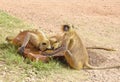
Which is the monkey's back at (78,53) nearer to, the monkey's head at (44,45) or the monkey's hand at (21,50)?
the monkey's head at (44,45)

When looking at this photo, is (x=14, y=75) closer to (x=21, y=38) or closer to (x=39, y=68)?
(x=39, y=68)

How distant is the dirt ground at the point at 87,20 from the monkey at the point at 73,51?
167 millimetres

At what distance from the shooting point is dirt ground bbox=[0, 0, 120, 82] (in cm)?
621

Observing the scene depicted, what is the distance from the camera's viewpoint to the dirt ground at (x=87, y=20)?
244 inches

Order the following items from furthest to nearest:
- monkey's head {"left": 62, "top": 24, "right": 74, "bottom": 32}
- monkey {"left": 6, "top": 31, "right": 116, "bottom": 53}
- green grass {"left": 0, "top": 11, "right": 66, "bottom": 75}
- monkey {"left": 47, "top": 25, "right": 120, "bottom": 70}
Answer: monkey {"left": 6, "top": 31, "right": 116, "bottom": 53} → monkey {"left": 47, "top": 25, "right": 120, "bottom": 70} → monkey's head {"left": 62, "top": 24, "right": 74, "bottom": 32} → green grass {"left": 0, "top": 11, "right": 66, "bottom": 75}

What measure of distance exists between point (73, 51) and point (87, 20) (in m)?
3.66

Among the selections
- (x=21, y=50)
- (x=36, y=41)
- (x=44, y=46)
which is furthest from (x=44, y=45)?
(x=21, y=50)

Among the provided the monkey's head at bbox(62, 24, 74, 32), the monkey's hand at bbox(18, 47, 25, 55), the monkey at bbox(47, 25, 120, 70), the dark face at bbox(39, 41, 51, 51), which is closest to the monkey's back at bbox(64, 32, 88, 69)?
the monkey at bbox(47, 25, 120, 70)

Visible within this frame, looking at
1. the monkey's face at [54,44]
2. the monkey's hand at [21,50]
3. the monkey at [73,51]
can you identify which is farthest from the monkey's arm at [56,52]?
the monkey's hand at [21,50]

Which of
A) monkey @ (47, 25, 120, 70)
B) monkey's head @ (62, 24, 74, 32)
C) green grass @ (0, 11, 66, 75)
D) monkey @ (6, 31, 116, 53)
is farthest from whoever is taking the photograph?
monkey @ (6, 31, 116, 53)

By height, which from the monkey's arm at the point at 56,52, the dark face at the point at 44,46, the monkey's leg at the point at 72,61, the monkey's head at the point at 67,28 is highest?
the monkey's head at the point at 67,28

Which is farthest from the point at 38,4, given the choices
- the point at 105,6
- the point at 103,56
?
the point at 103,56

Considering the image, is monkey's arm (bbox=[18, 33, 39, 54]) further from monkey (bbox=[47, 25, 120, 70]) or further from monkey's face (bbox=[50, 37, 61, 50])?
monkey (bbox=[47, 25, 120, 70])

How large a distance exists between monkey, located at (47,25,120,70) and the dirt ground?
0.17 m
